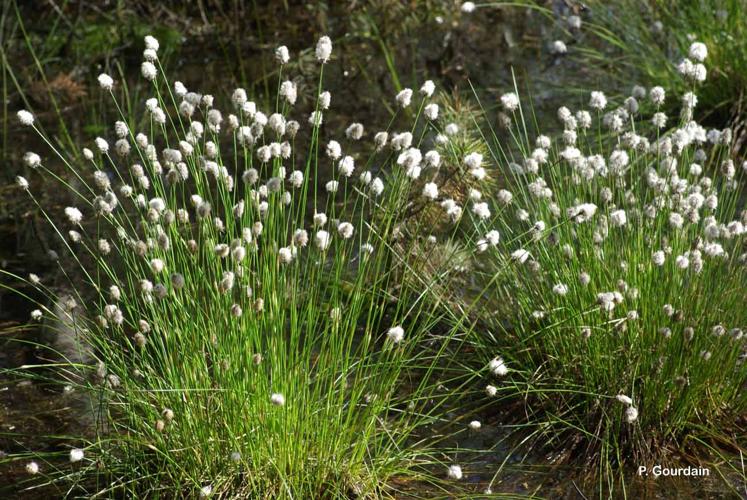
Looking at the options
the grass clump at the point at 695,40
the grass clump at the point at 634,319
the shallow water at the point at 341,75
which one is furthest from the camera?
the grass clump at the point at 695,40

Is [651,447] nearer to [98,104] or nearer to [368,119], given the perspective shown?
[368,119]

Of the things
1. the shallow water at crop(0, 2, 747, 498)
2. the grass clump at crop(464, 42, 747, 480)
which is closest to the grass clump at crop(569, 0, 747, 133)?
the shallow water at crop(0, 2, 747, 498)

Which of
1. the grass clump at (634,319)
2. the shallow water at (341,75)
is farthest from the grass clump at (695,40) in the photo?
the grass clump at (634,319)

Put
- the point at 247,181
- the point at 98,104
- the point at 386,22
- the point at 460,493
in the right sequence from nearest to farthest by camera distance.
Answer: the point at 247,181 < the point at 460,493 < the point at 98,104 < the point at 386,22

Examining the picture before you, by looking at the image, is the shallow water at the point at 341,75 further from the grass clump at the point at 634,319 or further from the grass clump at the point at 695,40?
the grass clump at the point at 695,40

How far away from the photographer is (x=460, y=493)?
9.91ft

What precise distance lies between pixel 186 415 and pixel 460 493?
88cm

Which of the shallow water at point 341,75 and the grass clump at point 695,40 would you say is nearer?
the shallow water at point 341,75

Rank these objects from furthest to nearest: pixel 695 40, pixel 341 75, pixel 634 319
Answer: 1. pixel 341 75
2. pixel 695 40
3. pixel 634 319

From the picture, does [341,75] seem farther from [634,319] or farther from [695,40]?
[634,319]

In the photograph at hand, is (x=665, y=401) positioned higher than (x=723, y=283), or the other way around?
(x=723, y=283)

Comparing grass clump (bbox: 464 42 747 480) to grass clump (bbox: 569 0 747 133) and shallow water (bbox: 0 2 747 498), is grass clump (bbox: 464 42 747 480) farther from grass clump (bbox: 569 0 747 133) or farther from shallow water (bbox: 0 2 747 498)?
grass clump (bbox: 569 0 747 133)

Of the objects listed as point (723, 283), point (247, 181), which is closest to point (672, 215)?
point (723, 283)

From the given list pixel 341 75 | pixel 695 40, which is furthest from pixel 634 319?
pixel 341 75
